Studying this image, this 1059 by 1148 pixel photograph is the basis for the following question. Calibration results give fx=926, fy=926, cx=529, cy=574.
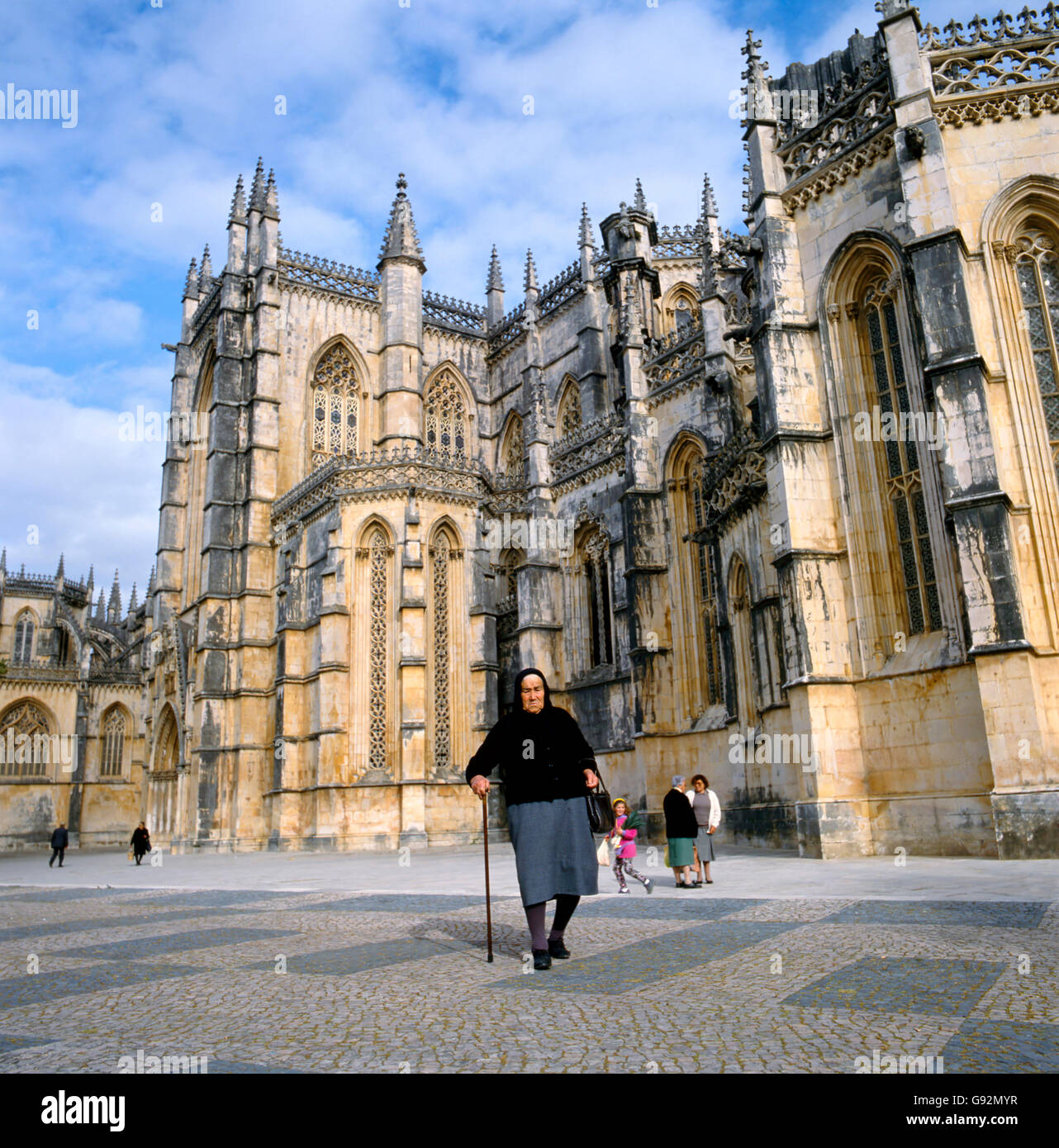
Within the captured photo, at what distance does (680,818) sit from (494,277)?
114 ft

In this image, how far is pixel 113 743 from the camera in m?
48.9

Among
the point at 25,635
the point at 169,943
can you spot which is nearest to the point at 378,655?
the point at 169,943

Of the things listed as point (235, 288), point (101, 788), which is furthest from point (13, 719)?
point (235, 288)

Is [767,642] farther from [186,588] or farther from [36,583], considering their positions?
[36,583]

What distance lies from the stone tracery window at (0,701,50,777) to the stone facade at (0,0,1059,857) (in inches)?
90.5

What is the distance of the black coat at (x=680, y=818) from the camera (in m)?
11.5

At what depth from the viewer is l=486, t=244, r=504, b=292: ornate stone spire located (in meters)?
41.7

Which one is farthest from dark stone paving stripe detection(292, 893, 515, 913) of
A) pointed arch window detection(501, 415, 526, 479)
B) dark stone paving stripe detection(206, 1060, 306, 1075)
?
pointed arch window detection(501, 415, 526, 479)

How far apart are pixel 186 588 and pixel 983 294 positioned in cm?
3290

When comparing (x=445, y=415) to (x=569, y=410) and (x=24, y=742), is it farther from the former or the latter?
(x=24, y=742)

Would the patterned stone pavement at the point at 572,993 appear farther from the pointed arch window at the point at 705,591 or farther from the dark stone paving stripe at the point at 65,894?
the pointed arch window at the point at 705,591

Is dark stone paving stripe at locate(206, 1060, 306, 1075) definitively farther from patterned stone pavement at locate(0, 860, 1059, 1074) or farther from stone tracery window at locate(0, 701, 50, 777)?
stone tracery window at locate(0, 701, 50, 777)

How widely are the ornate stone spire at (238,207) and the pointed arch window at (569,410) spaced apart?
47.7 ft

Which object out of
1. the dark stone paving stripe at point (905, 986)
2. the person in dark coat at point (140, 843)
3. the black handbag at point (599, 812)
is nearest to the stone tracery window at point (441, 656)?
the person in dark coat at point (140, 843)
